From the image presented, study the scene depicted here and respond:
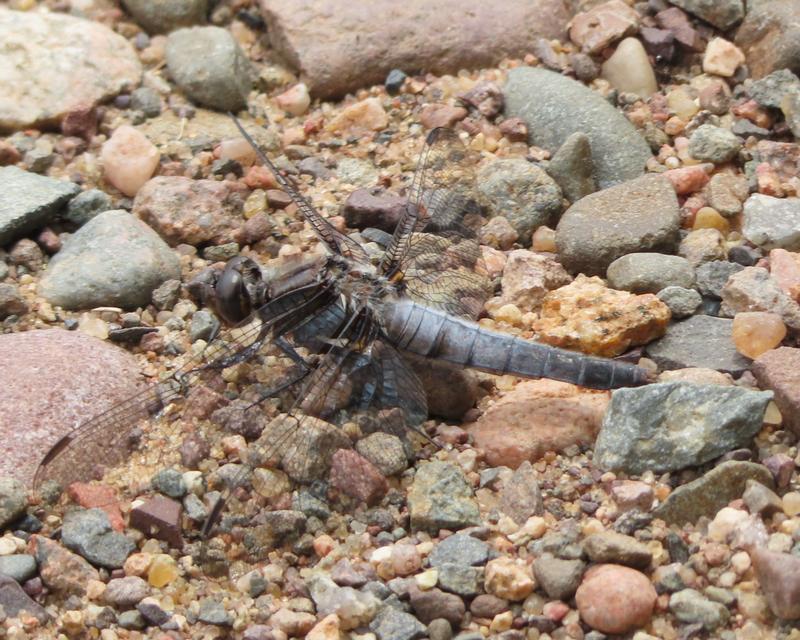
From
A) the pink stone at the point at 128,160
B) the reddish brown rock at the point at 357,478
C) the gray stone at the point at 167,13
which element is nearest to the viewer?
the reddish brown rock at the point at 357,478

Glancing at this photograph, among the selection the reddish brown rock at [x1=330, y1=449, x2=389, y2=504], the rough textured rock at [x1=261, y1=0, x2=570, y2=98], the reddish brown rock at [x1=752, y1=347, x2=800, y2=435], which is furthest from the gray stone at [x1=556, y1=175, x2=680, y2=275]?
the rough textured rock at [x1=261, y1=0, x2=570, y2=98]

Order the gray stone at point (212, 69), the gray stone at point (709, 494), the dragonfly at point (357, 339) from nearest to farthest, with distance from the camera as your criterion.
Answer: the gray stone at point (709, 494) → the dragonfly at point (357, 339) → the gray stone at point (212, 69)

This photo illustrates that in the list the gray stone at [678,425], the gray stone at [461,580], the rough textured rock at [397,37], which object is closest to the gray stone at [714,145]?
the rough textured rock at [397,37]

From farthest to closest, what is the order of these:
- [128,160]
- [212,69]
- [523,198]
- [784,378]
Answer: [212,69], [128,160], [523,198], [784,378]

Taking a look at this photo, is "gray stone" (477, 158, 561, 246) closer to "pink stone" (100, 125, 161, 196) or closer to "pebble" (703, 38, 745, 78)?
"pebble" (703, 38, 745, 78)

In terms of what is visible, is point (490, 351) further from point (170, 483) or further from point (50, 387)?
point (50, 387)

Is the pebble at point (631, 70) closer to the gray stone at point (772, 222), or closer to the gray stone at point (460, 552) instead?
the gray stone at point (772, 222)

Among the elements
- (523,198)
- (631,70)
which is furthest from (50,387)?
(631,70)
